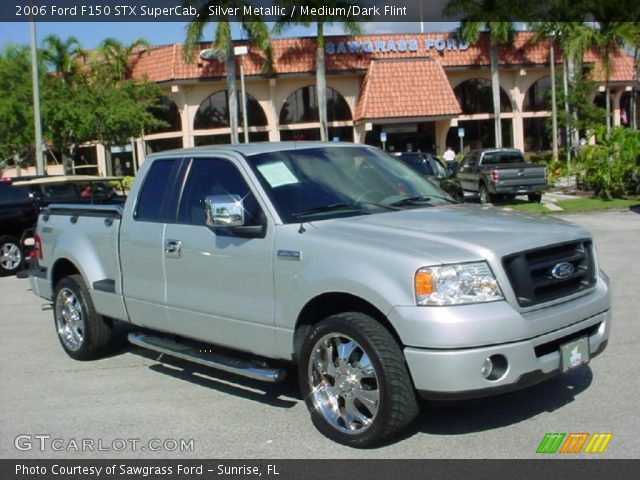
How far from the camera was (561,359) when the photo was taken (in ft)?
15.4

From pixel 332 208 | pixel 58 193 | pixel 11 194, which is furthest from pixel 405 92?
pixel 332 208

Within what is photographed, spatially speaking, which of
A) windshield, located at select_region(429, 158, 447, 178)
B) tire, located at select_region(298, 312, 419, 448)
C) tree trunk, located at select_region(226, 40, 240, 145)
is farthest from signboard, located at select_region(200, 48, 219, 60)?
tire, located at select_region(298, 312, 419, 448)

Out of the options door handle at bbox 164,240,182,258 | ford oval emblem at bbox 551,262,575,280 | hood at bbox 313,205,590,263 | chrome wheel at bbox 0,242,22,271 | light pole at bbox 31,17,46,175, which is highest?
light pole at bbox 31,17,46,175

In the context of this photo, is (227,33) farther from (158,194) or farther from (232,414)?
(232,414)

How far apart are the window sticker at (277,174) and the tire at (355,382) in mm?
1190

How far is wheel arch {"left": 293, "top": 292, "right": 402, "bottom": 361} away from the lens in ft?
15.5

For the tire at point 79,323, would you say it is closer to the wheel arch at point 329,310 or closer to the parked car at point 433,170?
the wheel arch at point 329,310

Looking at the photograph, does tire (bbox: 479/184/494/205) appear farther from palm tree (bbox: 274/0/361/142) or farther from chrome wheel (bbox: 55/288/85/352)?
chrome wheel (bbox: 55/288/85/352)

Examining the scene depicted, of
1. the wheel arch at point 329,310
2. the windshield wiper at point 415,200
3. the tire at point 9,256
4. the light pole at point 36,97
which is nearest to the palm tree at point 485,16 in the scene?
the light pole at point 36,97

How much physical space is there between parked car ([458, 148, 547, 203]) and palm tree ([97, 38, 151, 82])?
72.2ft

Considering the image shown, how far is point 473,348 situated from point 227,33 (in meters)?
31.7

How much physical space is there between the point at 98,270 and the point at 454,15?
3520 centimetres

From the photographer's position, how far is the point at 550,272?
4.76 meters

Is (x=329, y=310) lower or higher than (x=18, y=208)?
lower
